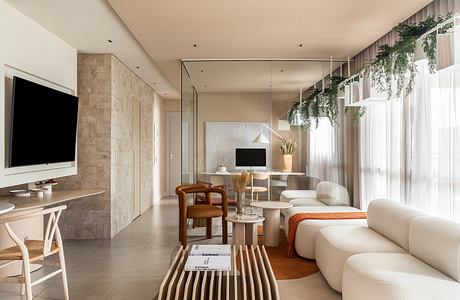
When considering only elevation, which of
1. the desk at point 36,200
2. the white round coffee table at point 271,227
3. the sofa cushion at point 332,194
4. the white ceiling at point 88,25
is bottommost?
the white round coffee table at point 271,227

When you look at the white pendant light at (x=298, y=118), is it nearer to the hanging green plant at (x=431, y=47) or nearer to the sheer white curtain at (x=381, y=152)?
the sheer white curtain at (x=381, y=152)

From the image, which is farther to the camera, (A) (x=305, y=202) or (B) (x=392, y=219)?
(A) (x=305, y=202)

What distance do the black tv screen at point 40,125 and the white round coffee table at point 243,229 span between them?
241 centimetres

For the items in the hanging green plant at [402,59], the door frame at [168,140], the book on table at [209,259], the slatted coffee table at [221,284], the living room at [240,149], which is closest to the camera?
the slatted coffee table at [221,284]

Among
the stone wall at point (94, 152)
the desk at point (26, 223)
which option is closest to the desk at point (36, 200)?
the desk at point (26, 223)

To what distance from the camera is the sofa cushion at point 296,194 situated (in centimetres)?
598

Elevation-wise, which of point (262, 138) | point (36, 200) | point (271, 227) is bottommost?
point (271, 227)

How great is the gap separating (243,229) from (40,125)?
9.11ft

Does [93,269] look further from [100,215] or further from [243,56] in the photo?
[243,56]

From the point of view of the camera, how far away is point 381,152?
506cm

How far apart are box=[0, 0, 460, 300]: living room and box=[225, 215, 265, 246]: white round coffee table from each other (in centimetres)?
3

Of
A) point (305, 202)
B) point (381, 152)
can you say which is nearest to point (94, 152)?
point (305, 202)

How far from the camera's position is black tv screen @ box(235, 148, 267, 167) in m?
6.00

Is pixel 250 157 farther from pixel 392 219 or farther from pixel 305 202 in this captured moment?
pixel 392 219
